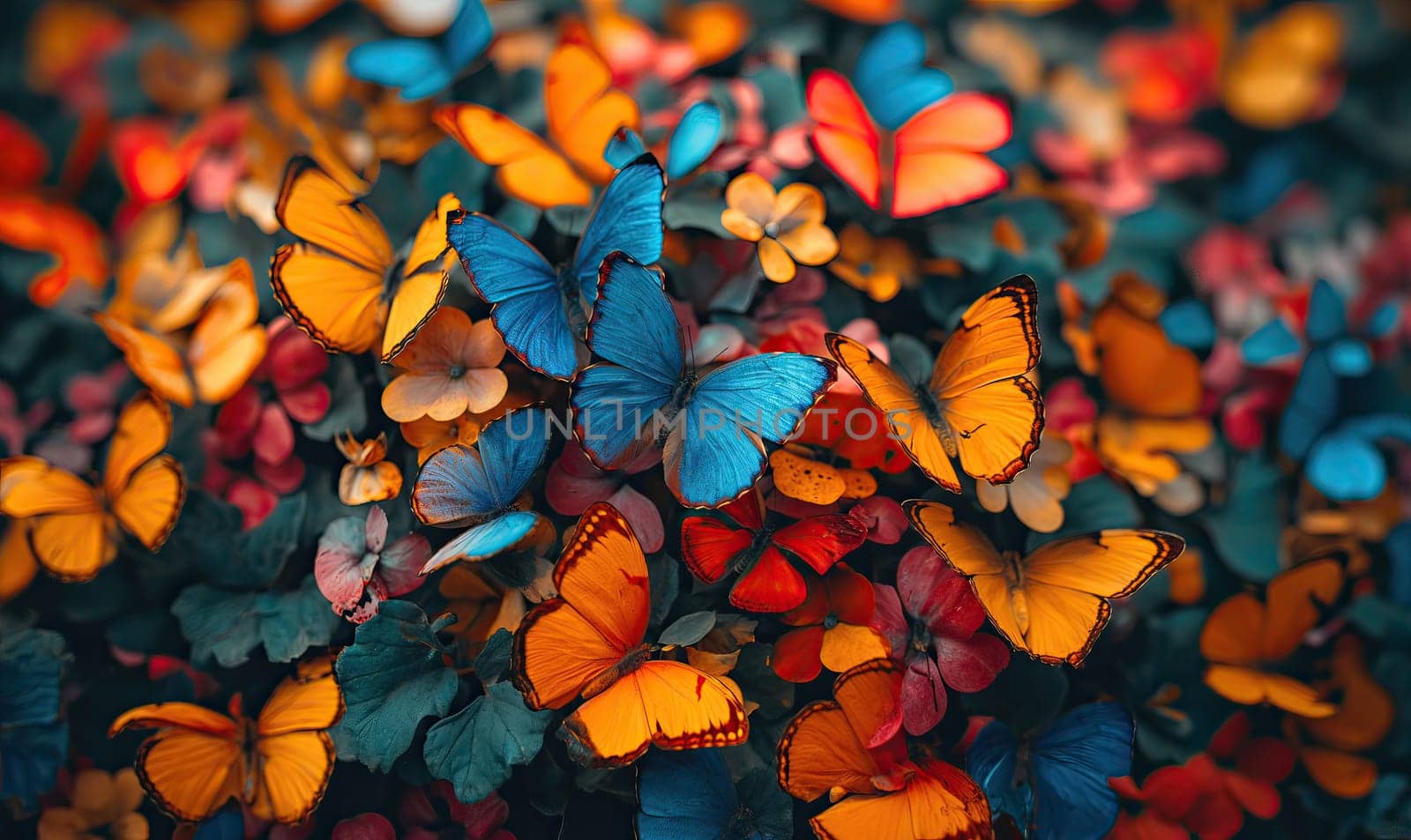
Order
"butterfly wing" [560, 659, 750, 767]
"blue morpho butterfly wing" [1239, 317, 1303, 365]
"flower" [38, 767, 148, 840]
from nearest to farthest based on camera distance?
"butterfly wing" [560, 659, 750, 767], "flower" [38, 767, 148, 840], "blue morpho butterfly wing" [1239, 317, 1303, 365]

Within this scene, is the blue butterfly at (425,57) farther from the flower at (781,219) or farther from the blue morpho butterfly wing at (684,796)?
the blue morpho butterfly wing at (684,796)

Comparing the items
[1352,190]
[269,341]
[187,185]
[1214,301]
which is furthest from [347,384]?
[1352,190]

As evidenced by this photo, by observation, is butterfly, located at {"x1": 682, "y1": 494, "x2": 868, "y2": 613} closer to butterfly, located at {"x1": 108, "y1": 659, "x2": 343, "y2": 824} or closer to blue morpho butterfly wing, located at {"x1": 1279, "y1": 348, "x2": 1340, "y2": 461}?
butterfly, located at {"x1": 108, "y1": 659, "x2": 343, "y2": 824}

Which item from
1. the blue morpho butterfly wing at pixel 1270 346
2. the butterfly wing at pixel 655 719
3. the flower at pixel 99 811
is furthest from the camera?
the blue morpho butterfly wing at pixel 1270 346

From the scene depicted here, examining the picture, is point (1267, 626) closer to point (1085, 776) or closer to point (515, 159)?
point (1085, 776)

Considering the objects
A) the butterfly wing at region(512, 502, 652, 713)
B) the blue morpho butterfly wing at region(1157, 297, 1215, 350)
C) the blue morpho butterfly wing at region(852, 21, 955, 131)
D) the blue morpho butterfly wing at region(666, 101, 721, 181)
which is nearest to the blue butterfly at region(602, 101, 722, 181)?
the blue morpho butterfly wing at region(666, 101, 721, 181)

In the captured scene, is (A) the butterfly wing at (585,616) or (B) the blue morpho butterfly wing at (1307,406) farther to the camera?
(B) the blue morpho butterfly wing at (1307,406)

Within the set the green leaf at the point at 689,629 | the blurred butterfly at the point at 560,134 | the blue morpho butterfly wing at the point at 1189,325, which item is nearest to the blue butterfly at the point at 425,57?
the blurred butterfly at the point at 560,134
